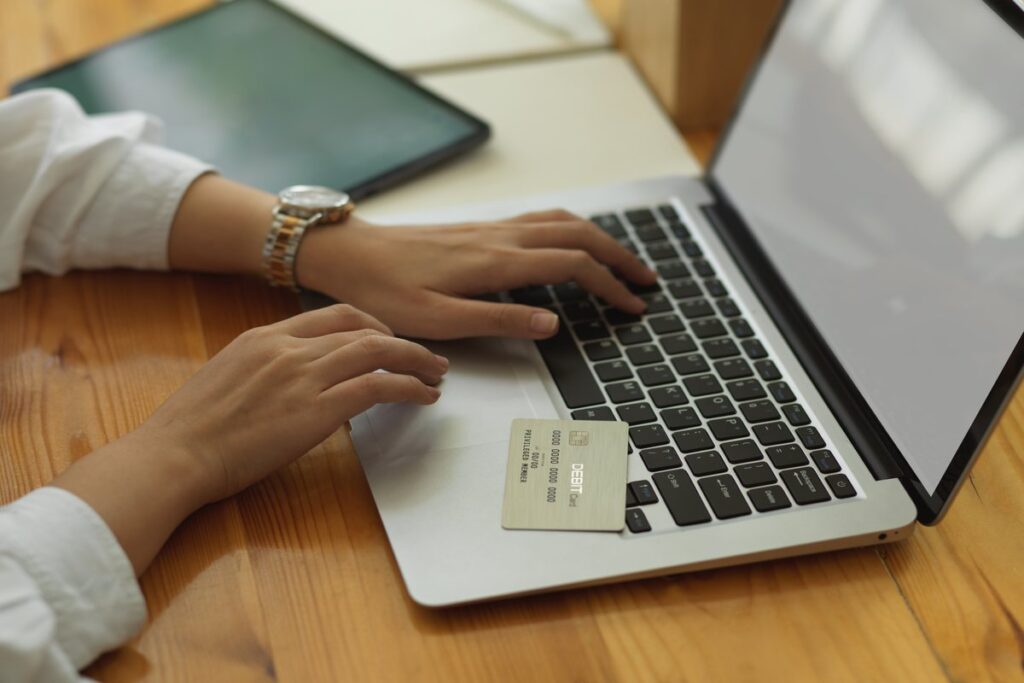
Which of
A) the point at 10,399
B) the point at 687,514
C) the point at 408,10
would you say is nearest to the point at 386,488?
the point at 687,514

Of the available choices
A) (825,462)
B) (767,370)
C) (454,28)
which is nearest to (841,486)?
(825,462)

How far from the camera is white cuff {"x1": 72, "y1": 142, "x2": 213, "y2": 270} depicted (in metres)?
0.97

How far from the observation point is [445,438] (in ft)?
2.61

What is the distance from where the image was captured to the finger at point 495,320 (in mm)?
858

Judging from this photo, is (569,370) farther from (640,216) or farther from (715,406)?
(640,216)

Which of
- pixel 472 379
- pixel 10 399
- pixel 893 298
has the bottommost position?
pixel 10 399

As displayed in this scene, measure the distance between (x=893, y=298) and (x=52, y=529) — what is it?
58cm

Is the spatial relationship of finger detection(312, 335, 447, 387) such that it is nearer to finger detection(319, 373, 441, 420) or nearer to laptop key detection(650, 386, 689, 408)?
finger detection(319, 373, 441, 420)

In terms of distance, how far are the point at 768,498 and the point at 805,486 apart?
28 mm

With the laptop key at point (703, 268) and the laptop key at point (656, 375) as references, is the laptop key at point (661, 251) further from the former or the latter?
the laptop key at point (656, 375)

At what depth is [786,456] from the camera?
2.54ft

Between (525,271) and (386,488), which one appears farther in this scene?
→ (525,271)

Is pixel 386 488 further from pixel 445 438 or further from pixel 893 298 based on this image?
pixel 893 298

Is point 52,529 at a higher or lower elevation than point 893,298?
lower
